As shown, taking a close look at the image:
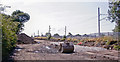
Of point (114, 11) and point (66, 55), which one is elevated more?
point (114, 11)

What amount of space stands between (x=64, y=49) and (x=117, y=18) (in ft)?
23.6

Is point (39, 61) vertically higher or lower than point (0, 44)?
lower

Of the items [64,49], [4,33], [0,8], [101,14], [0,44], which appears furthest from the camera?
[101,14]

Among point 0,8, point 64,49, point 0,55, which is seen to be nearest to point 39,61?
point 0,55

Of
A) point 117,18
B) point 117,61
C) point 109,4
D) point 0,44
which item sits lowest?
point 117,61

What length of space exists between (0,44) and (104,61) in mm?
7370

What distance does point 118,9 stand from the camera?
16969 mm

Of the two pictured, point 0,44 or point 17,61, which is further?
point 17,61

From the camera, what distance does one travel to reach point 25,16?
75.6 meters

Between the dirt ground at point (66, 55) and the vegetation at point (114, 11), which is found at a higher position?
the vegetation at point (114, 11)

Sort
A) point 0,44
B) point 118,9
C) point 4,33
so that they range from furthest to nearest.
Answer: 1. point 118,9
2. point 4,33
3. point 0,44

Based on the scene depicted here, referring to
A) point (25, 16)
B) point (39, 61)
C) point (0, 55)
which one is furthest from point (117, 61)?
point (25, 16)

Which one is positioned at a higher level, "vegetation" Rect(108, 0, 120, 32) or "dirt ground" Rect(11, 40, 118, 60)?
"vegetation" Rect(108, 0, 120, 32)

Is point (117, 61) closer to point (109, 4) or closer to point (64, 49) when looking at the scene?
point (109, 4)
